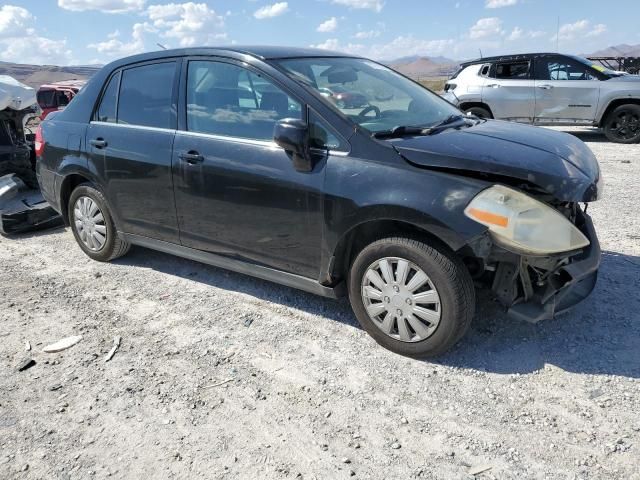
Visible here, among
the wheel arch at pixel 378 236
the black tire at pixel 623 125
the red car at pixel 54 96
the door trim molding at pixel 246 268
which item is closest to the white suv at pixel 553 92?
the black tire at pixel 623 125

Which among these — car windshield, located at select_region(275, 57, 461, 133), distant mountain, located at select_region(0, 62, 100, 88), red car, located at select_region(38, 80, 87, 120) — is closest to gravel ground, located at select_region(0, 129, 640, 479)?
car windshield, located at select_region(275, 57, 461, 133)

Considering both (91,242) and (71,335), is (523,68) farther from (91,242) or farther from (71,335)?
(71,335)

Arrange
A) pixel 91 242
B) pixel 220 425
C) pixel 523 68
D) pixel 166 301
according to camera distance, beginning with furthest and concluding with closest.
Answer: pixel 523 68 < pixel 91 242 < pixel 166 301 < pixel 220 425

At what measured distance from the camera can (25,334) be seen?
3.66m

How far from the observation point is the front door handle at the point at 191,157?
369 cm

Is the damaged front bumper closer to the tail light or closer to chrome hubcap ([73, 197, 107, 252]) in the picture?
chrome hubcap ([73, 197, 107, 252])

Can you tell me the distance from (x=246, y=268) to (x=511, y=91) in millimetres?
9283

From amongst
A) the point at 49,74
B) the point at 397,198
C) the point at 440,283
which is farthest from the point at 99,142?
the point at 49,74

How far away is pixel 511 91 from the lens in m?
11.1

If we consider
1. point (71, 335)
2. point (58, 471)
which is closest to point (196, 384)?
point (58, 471)

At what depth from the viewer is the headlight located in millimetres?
2708

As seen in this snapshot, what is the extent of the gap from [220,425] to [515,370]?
1.67m

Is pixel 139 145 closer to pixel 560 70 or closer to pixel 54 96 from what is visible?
pixel 560 70

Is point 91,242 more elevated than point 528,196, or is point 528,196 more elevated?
point 528,196
